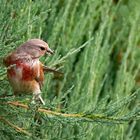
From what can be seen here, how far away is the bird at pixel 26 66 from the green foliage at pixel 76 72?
2.0 inches

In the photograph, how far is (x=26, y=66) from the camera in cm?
253

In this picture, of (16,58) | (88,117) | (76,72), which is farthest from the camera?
(76,72)

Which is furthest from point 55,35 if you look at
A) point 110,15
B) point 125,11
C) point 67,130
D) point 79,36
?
point 125,11

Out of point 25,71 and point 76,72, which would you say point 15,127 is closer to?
Answer: point 25,71

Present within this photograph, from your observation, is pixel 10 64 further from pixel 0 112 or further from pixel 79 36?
pixel 79 36

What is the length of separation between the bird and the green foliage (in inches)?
2.0

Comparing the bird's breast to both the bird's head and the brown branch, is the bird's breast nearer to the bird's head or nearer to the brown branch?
the bird's head

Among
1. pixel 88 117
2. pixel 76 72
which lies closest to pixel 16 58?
pixel 88 117

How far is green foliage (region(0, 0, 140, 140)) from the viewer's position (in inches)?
95.8

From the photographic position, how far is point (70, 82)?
442 centimetres

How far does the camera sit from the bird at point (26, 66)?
8.24ft

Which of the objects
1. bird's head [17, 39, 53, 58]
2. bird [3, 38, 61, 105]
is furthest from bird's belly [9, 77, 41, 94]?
bird's head [17, 39, 53, 58]

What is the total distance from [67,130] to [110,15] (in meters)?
1.62

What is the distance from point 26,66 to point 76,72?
1898 millimetres
